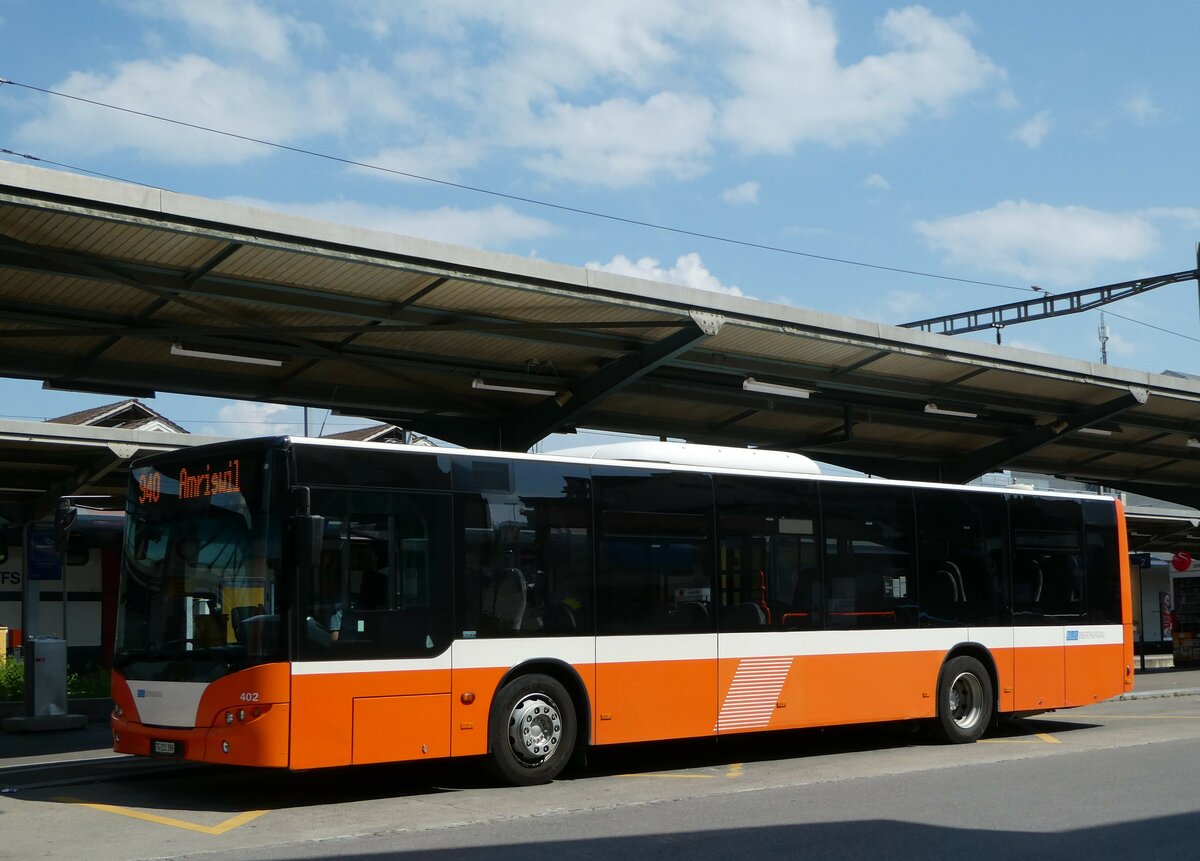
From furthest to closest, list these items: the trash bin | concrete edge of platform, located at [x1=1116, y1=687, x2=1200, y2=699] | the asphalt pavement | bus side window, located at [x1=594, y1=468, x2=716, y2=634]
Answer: concrete edge of platform, located at [x1=1116, y1=687, x2=1200, y2=699], the trash bin, the asphalt pavement, bus side window, located at [x1=594, y1=468, x2=716, y2=634]

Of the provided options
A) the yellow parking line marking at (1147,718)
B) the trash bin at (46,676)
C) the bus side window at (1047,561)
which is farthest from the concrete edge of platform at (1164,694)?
the trash bin at (46,676)

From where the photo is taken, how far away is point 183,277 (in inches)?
551

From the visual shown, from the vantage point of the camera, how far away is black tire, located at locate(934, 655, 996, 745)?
1534cm

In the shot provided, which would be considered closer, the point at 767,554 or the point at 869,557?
the point at 767,554

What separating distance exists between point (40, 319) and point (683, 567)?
300 inches

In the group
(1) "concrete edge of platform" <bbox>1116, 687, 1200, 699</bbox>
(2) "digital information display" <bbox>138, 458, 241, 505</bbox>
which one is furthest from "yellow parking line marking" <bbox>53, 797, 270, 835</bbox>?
(1) "concrete edge of platform" <bbox>1116, 687, 1200, 699</bbox>

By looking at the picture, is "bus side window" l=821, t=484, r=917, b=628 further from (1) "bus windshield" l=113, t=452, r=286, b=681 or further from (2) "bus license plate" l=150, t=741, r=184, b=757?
(2) "bus license plate" l=150, t=741, r=184, b=757

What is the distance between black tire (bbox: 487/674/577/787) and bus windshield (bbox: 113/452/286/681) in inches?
86.5

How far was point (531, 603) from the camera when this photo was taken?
11.9 metres

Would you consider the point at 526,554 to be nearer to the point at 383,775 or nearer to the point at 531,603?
the point at 531,603

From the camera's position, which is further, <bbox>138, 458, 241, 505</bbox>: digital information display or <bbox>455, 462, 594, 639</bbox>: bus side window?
<bbox>455, 462, 594, 639</bbox>: bus side window

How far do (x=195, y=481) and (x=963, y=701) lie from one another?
367 inches

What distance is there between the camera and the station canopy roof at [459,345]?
1299 centimetres

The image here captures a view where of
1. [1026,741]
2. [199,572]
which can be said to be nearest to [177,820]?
[199,572]
